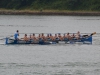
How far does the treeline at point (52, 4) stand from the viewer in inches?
5103

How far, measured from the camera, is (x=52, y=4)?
132m

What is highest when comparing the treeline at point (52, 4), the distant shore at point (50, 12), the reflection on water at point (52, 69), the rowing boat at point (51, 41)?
the treeline at point (52, 4)

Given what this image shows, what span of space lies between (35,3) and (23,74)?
89982 millimetres

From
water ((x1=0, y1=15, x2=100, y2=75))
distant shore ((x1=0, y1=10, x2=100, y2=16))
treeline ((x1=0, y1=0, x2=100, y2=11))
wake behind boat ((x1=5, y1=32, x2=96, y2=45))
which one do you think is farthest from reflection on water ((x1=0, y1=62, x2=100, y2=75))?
treeline ((x1=0, y1=0, x2=100, y2=11))

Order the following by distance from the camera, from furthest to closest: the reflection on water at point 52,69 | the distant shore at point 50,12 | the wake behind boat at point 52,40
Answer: the distant shore at point 50,12 < the wake behind boat at point 52,40 < the reflection on water at point 52,69

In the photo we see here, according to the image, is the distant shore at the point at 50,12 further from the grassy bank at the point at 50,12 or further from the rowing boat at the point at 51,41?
the rowing boat at the point at 51,41

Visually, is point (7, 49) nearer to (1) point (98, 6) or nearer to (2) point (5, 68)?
(2) point (5, 68)

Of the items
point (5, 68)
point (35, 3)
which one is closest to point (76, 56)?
point (5, 68)

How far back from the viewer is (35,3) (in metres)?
134

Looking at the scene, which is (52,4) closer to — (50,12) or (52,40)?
(50,12)

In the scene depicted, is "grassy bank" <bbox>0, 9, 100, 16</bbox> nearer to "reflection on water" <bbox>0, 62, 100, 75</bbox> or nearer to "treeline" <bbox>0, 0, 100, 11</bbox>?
"treeline" <bbox>0, 0, 100, 11</bbox>

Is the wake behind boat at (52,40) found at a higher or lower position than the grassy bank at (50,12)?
lower

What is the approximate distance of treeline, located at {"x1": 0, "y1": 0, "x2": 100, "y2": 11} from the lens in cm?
12962

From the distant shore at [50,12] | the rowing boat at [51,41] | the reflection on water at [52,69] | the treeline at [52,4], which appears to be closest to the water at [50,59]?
the reflection on water at [52,69]
